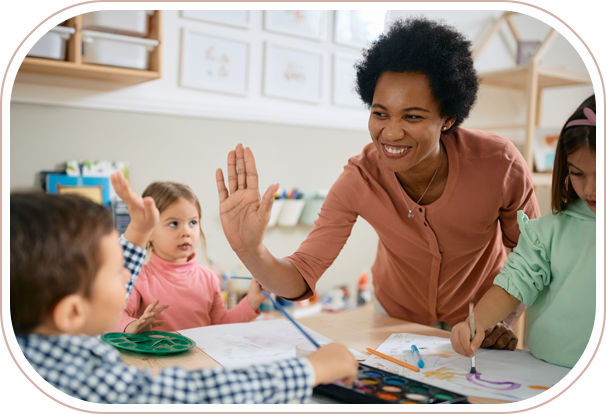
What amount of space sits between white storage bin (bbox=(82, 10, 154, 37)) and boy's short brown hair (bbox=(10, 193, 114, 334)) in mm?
1066

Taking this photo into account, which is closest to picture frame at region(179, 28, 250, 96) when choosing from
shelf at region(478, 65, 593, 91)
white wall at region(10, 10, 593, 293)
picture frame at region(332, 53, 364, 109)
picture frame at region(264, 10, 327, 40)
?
white wall at region(10, 10, 593, 293)

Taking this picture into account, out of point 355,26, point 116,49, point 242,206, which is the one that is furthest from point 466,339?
point 355,26

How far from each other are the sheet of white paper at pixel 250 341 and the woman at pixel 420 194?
8cm

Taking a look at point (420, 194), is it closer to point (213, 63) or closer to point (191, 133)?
point (191, 133)

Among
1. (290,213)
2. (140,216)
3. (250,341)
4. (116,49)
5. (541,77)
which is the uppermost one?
(541,77)

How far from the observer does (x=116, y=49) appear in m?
1.55

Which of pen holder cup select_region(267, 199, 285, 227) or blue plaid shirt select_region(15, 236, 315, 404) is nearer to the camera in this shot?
blue plaid shirt select_region(15, 236, 315, 404)

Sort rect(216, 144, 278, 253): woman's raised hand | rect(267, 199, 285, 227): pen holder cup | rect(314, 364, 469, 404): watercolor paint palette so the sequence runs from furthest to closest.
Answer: rect(267, 199, 285, 227): pen holder cup, rect(216, 144, 278, 253): woman's raised hand, rect(314, 364, 469, 404): watercolor paint palette

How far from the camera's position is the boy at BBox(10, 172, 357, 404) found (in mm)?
550

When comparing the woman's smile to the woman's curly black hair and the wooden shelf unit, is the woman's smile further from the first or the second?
the wooden shelf unit

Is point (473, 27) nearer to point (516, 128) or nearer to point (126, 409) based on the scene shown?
point (516, 128)

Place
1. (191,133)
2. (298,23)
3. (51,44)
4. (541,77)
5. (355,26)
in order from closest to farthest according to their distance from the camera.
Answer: (51,44)
(191,133)
(298,23)
(355,26)
(541,77)

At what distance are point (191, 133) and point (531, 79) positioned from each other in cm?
144

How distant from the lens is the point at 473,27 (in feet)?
8.16
